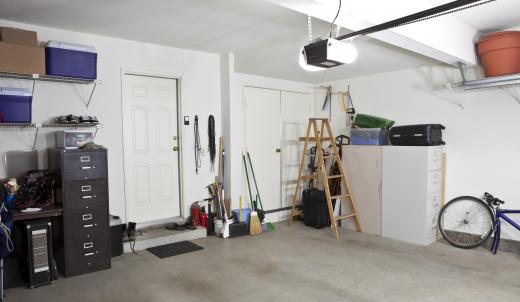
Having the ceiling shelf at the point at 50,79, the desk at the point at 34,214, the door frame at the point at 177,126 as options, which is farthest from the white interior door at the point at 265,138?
the desk at the point at 34,214

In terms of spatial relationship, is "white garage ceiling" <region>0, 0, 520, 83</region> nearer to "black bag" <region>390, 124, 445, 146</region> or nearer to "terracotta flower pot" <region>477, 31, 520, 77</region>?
"terracotta flower pot" <region>477, 31, 520, 77</region>

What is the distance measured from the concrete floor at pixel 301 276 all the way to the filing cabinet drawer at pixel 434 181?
0.72m

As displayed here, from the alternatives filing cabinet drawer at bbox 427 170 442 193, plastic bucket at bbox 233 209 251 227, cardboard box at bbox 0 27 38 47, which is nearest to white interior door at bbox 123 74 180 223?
plastic bucket at bbox 233 209 251 227

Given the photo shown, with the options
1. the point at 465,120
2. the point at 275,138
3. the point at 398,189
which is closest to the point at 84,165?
the point at 275,138

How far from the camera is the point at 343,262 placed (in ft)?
12.5

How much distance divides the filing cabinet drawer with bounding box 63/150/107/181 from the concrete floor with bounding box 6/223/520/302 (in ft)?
3.23

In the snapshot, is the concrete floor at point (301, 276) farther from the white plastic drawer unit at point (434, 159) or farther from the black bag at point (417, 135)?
the black bag at point (417, 135)

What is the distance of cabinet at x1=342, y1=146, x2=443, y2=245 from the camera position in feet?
14.4

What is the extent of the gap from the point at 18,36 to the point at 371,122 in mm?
4385

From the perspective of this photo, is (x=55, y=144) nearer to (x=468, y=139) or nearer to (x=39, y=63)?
(x=39, y=63)

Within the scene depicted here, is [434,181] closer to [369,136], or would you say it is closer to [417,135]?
[417,135]

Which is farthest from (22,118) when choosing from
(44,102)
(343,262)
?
(343,262)

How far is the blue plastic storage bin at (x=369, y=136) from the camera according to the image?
4906 millimetres

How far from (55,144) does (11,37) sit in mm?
1107
